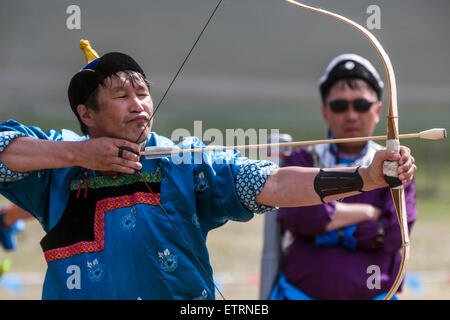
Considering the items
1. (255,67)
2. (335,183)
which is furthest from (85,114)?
(255,67)

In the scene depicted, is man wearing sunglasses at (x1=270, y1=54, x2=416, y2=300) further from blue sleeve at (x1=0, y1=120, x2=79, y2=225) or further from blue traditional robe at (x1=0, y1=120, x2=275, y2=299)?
blue sleeve at (x1=0, y1=120, x2=79, y2=225)

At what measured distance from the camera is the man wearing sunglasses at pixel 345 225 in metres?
2.49

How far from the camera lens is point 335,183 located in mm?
1709

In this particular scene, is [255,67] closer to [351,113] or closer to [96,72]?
[351,113]

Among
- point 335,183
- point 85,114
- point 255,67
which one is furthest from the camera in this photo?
point 255,67

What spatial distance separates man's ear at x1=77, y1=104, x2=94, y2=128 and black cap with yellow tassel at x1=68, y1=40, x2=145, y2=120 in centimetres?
2

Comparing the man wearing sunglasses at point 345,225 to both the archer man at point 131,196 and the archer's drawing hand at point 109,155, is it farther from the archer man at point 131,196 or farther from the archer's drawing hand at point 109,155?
the archer's drawing hand at point 109,155

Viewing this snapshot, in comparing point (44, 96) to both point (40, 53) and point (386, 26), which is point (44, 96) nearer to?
point (40, 53)

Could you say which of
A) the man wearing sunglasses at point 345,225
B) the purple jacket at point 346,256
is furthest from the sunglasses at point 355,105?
the purple jacket at point 346,256

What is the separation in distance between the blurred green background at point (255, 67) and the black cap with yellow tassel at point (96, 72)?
8.82 m

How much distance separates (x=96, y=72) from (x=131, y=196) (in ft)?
1.29

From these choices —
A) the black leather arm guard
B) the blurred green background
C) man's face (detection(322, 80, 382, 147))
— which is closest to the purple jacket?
man's face (detection(322, 80, 382, 147))

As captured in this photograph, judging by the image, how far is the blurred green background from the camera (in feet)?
39.4
